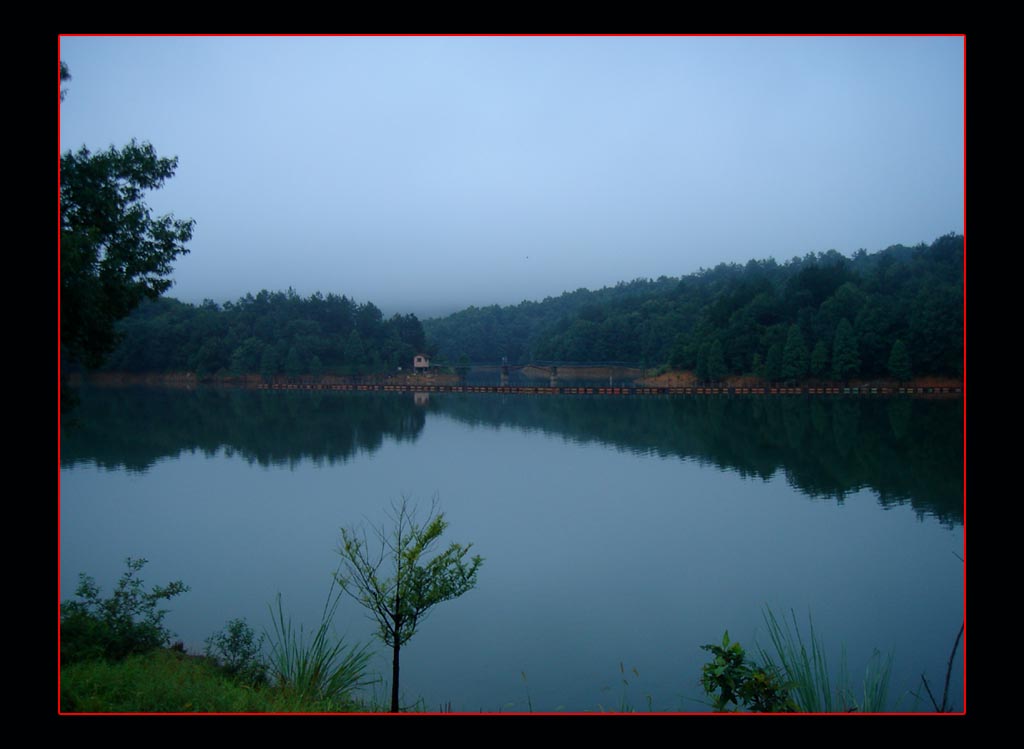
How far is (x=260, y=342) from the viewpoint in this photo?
5044 centimetres

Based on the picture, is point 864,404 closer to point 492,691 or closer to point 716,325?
point 716,325

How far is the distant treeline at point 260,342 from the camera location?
4903 centimetres

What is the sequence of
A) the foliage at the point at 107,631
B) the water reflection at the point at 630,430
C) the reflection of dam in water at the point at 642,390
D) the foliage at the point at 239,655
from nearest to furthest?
the foliage at the point at 107,631
the foliage at the point at 239,655
the water reflection at the point at 630,430
the reflection of dam in water at the point at 642,390

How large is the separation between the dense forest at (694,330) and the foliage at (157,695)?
33850 millimetres

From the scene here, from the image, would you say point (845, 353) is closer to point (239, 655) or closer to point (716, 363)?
point (716, 363)

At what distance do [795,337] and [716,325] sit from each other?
703 cm

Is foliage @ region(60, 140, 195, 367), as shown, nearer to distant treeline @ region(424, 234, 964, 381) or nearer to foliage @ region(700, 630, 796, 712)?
foliage @ region(700, 630, 796, 712)

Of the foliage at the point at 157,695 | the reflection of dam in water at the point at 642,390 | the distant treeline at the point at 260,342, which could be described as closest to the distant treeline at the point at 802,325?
the reflection of dam in water at the point at 642,390

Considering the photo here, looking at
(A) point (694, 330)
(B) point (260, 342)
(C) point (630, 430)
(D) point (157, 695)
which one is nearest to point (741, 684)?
(D) point (157, 695)

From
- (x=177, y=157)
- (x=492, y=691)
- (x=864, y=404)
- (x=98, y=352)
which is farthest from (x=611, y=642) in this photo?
(x=864, y=404)

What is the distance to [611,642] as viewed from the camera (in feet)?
25.7

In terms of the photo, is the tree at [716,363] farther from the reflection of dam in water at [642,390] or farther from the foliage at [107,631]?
the foliage at [107,631]

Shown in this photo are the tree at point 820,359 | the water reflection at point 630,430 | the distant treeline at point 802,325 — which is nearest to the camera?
the water reflection at point 630,430

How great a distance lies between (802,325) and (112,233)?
3961 centimetres
